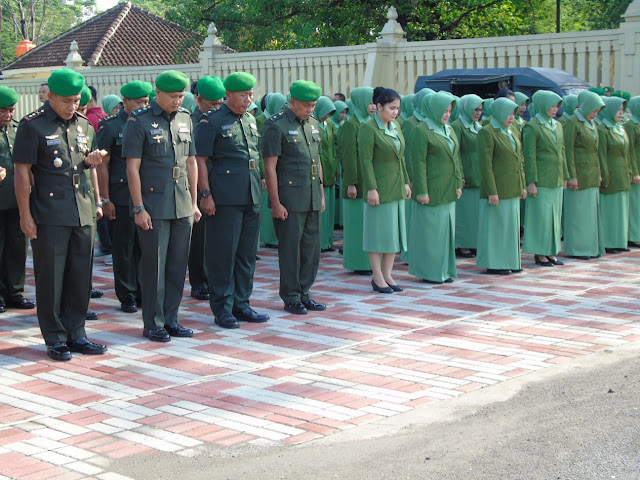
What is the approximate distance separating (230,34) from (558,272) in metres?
18.7

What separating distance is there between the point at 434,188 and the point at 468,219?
7.14 feet

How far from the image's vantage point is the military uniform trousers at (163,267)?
7695 mm

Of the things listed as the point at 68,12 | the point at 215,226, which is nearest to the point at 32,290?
the point at 215,226

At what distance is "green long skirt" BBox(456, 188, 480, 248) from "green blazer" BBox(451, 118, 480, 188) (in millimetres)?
173

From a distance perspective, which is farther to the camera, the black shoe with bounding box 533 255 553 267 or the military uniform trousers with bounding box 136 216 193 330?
the black shoe with bounding box 533 255 553 267

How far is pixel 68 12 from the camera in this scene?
250 ft

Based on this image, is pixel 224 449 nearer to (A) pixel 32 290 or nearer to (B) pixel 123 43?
(A) pixel 32 290

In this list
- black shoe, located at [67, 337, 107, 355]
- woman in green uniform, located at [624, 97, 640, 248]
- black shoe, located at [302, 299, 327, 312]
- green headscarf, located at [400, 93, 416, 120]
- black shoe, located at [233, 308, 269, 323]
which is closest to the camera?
black shoe, located at [67, 337, 107, 355]

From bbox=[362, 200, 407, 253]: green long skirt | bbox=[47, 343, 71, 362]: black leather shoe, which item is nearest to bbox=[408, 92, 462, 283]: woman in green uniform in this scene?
bbox=[362, 200, 407, 253]: green long skirt

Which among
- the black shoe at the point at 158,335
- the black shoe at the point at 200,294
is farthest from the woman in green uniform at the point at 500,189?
the black shoe at the point at 158,335

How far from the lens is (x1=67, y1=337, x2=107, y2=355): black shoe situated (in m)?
7.40

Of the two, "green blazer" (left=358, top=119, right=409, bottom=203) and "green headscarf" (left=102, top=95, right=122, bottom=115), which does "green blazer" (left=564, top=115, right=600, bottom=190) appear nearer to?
"green blazer" (left=358, top=119, right=409, bottom=203)

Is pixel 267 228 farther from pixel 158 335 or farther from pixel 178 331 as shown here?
pixel 158 335

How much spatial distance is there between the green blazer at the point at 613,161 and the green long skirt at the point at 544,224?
1142 mm
